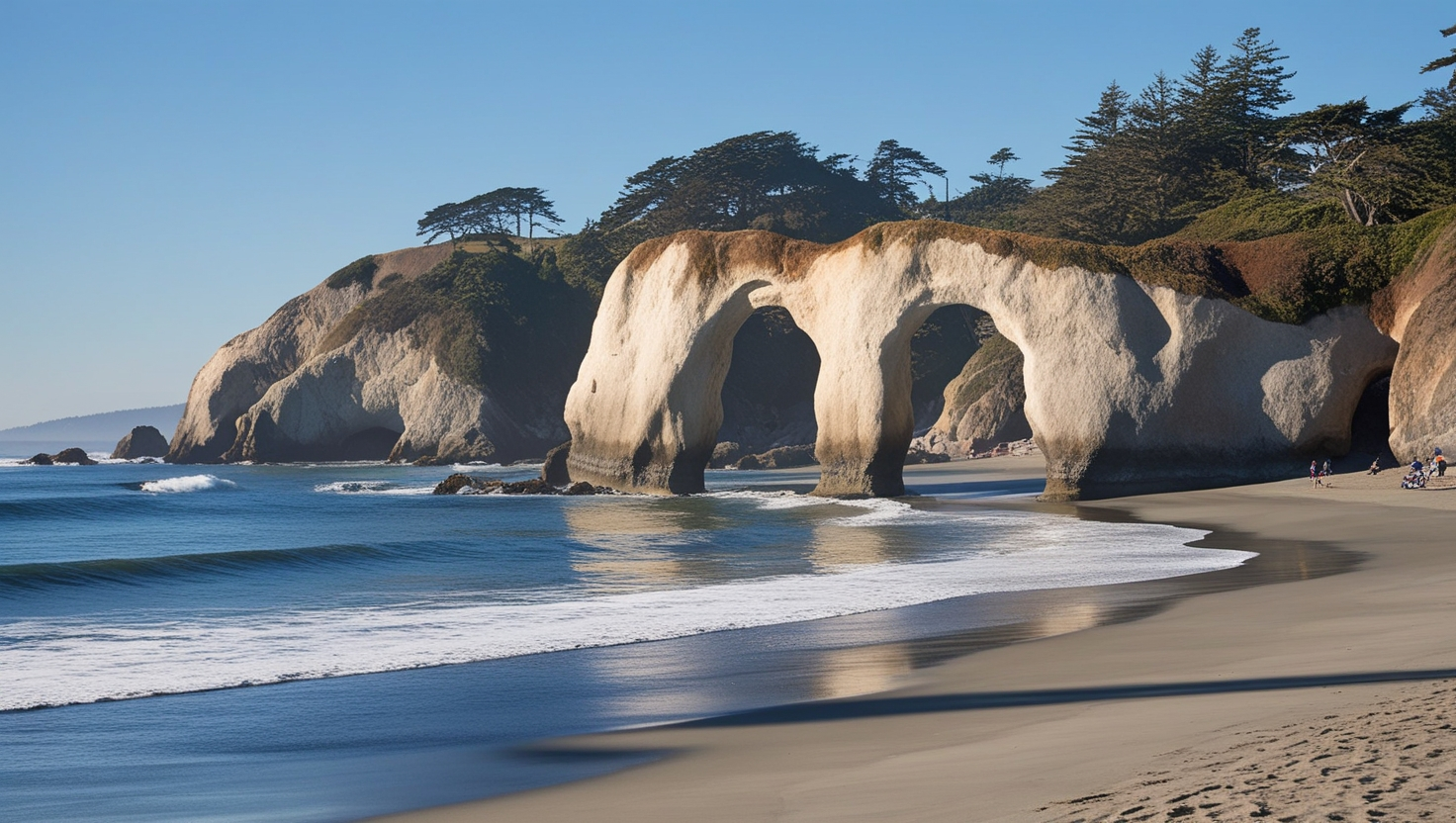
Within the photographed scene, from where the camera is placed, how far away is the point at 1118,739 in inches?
223

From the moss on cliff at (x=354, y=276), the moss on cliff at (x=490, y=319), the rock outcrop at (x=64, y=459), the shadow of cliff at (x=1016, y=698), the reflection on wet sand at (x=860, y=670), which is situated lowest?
the reflection on wet sand at (x=860, y=670)

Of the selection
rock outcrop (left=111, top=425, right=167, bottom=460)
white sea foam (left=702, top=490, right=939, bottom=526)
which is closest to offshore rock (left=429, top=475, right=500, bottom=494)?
white sea foam (left=702, top=490, right=939, bottom=526)

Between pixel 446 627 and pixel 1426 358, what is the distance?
21250mm

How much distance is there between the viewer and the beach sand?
4.34 meters

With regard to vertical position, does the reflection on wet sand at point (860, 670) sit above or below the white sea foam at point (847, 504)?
below

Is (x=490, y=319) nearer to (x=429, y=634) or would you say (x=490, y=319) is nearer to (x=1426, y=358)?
(x=1426, y=358)

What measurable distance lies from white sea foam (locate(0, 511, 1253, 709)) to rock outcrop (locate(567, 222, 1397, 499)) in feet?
36.7

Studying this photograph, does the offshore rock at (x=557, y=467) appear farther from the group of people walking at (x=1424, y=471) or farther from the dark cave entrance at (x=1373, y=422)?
the group of people walking at (x=1424, y=471)

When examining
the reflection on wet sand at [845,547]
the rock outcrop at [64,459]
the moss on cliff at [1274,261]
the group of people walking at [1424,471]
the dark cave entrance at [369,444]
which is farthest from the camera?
the rock outcrop at [64,459]

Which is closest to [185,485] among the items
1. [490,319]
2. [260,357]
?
[490,319]

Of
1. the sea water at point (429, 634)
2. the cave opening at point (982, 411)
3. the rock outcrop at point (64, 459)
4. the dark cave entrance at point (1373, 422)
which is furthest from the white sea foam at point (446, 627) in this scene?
the rock outcrop at point (64, 459)

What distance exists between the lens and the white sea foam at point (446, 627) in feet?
30.8

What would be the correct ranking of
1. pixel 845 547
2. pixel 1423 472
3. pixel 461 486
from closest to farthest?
pixel 845 547 < pixel 1423 472 < pixel 461 486

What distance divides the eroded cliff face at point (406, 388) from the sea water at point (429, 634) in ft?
117
